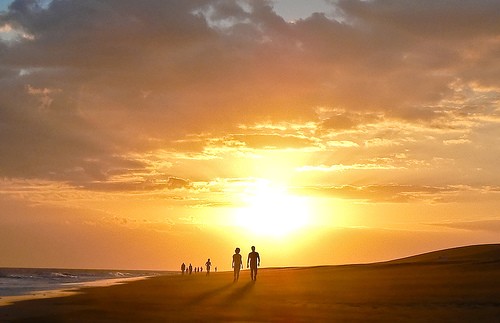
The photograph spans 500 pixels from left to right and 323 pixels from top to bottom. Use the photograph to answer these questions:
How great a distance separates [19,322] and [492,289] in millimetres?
16581

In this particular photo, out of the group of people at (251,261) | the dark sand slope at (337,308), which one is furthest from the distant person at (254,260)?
the dark sand slope at (337,308)

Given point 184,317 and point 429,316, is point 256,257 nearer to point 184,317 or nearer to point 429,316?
point 184,317

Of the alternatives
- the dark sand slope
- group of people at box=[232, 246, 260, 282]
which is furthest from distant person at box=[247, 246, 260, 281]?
the dark sand slope

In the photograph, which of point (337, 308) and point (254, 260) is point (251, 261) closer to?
point (254, 260)

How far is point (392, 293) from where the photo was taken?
24.4m

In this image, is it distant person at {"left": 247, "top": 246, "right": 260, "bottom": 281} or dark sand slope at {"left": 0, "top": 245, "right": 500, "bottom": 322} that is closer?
dark sand slope at {"left": 0, "top": 245, "right": 500, "bottom": 322}

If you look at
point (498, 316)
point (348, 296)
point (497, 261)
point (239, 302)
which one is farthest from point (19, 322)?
point (497, 261)

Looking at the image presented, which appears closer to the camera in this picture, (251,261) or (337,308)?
(337,308)

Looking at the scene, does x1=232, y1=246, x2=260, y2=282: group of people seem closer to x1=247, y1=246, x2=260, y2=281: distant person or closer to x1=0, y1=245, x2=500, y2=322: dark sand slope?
x1=247, y1=246, x2=260, y2=281: distant person

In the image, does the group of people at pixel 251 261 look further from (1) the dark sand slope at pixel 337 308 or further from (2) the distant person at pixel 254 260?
(1) the dark sand slope at pixel 337 308

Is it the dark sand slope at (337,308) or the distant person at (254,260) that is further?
the distant person at (254,260)

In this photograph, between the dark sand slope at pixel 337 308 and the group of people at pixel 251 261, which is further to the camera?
the group of people at pixel 251 261

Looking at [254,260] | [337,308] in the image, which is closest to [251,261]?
[254,260]

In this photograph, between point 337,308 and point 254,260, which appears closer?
point 337,308
